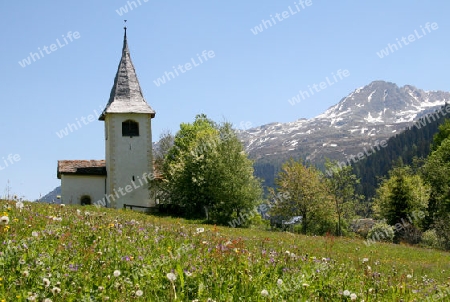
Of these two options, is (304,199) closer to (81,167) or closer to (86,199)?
(86,199)

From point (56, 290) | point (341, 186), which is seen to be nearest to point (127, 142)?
point (341, 186)

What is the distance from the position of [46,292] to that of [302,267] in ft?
13.3

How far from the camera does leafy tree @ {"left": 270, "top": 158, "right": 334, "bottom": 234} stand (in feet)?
162

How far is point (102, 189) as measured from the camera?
48594 mm

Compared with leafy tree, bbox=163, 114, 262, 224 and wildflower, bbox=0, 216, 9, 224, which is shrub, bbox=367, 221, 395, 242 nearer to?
leafy tree, bbox=163, 114, 262, 224

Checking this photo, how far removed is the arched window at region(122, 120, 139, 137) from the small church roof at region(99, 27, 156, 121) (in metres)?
1.42

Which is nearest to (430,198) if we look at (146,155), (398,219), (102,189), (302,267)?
(398,219)

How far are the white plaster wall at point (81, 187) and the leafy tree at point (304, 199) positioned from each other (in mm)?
16849

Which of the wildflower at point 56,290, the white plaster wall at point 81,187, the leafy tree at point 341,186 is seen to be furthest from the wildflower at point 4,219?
the leafy tree at point 341,186

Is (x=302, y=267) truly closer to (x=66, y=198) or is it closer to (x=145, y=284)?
(x=145, y=284)

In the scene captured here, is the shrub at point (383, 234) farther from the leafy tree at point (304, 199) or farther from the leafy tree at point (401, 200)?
the leafy tree at point (304, 199)

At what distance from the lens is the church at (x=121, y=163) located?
4797 centimetres

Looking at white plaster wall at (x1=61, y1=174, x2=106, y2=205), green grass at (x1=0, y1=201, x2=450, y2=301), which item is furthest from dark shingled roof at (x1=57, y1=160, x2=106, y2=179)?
green grass at (x1=0, y1=201, x2=450, y2=301)

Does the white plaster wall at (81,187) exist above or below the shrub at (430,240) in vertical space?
above
